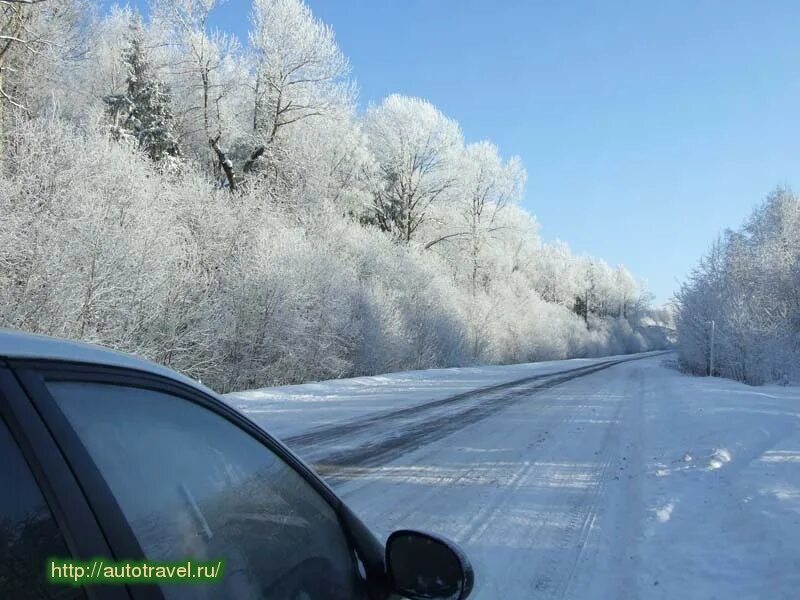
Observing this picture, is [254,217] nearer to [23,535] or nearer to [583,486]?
[583,486]

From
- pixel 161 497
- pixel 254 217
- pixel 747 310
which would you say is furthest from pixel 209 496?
pixel 747 310

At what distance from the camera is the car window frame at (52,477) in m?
1.06

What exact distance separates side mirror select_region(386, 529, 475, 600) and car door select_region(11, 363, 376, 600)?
144mm

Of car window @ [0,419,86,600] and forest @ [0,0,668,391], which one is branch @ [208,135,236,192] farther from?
car window @ [0,419,86,600]

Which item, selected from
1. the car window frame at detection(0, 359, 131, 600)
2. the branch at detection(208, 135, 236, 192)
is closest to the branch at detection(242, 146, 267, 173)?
the branch at detection(208, 135, 236, 192)

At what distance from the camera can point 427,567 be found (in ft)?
5.83

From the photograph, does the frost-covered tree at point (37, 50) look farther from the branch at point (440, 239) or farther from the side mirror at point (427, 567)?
the branch at point (440, 239)

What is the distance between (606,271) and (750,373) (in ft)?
230

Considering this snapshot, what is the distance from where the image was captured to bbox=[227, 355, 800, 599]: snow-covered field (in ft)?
13.6

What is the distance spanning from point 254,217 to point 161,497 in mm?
20999

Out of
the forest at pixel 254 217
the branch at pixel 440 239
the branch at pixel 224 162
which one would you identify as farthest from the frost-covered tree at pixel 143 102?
the branch at pixel 440 239

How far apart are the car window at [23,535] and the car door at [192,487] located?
8 cm

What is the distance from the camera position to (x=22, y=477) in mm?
1074

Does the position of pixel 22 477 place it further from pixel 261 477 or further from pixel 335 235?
pixel 335 235
